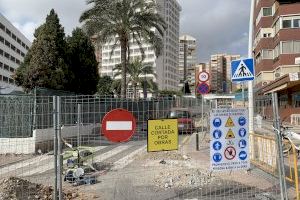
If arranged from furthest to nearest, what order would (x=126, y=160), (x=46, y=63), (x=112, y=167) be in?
(x=46, y=63) → (x=126, y=160) → (x=112, y=167)

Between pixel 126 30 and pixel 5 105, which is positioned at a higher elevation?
pixel 126 30

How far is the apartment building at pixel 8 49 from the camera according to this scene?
97.2 metres

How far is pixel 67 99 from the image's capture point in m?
10.1

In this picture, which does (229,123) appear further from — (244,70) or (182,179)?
(244,70)

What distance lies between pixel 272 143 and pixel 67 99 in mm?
4510

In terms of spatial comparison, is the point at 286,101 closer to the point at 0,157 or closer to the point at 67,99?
the point at 0,157

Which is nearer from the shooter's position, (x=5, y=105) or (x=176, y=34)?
(x=5, y=105)

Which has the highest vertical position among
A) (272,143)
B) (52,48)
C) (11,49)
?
(11,49)

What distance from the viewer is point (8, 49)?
10281 centimetres

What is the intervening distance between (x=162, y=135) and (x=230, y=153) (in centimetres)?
117

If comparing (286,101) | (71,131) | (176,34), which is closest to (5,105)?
(71,131)

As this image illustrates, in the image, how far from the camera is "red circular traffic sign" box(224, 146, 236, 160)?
7647 millimetres

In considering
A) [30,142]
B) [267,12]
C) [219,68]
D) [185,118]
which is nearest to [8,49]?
[267,12]

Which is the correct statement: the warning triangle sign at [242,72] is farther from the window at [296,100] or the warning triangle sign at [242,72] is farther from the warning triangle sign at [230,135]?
the window at [296,100]
